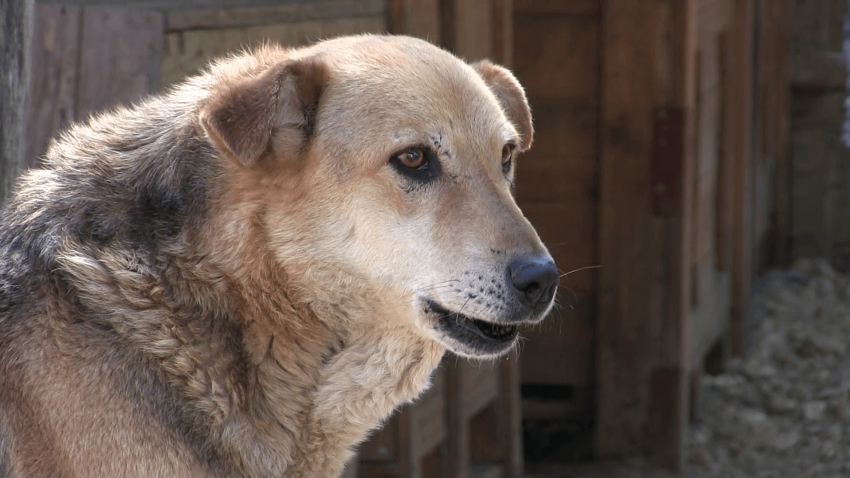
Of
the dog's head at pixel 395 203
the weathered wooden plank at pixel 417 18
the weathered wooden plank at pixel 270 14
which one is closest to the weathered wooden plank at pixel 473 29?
the weathered wooden plank at pixel 417 18

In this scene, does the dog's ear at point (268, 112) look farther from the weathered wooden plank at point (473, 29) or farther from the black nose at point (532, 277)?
the weathered wooden plank at point (473, 29)

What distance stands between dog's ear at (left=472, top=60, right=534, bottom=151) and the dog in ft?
1.63

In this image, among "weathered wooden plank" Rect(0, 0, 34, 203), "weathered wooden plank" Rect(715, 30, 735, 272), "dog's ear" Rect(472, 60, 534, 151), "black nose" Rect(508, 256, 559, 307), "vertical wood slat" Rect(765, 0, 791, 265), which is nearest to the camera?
"black nose" Rect(508, 256, 559, 307)

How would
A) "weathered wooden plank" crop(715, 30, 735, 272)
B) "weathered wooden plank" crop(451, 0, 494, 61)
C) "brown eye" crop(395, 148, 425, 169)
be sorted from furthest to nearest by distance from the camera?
"weathered wooden plank" crop(715, 30, 735, 272) < "weathered wooden plank" crop(451, 0, 494, 61) < "brown eye" crop(395, 148, 425, 169)

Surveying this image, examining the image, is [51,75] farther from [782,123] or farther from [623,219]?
[782,123]

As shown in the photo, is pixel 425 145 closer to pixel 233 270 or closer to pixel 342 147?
pixel 342 147

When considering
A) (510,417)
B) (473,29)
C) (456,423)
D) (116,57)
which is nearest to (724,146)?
(510,417)

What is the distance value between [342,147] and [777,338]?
6213mm

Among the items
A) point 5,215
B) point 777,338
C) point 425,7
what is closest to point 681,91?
point 425,7

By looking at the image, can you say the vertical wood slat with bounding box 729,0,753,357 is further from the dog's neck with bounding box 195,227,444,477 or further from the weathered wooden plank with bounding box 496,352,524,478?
the dog's neck with bounding box 195,227,444,477

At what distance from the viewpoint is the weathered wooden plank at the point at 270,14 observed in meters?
3.77

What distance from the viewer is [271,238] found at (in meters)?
2.73

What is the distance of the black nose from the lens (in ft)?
8.77

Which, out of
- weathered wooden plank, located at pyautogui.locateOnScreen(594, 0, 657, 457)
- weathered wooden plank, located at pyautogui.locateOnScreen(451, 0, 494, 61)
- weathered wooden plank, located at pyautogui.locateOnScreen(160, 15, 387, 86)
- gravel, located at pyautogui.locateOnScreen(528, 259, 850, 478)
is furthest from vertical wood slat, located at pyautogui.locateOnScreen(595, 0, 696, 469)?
weathered wooden plank, located at pyautogui.locateOnScreen(160, 15, 387, 86)
